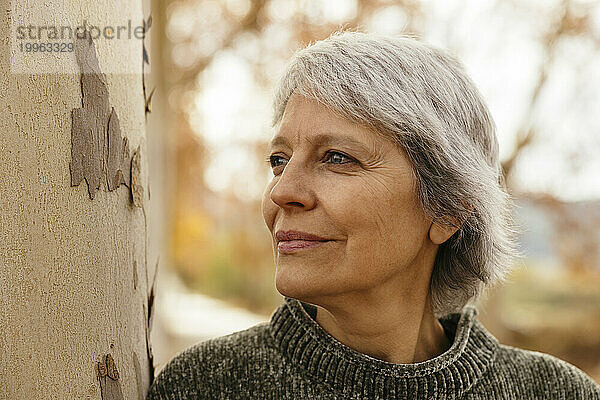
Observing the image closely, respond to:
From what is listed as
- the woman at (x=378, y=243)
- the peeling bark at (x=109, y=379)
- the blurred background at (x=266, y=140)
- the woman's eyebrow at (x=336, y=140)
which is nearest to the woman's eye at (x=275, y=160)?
the woman at (x=378, y=243)

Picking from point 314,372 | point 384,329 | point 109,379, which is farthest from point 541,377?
point 109,379

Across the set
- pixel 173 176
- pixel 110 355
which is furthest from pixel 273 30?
pixel 110 355

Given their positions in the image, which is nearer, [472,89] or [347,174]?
[347,174]

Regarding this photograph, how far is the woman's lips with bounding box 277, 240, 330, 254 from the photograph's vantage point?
1.19 metres

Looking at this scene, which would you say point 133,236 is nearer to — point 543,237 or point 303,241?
point 303,241

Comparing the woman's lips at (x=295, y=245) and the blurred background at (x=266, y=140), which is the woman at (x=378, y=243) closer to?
the woman's lips at (x=295, y=245)

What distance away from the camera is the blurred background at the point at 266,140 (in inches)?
164

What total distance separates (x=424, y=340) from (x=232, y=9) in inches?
175

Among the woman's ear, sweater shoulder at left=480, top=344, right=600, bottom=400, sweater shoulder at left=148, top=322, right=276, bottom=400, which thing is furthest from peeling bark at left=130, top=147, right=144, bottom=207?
sweater shoulder at left=480, top=344, right=600, bottom=400

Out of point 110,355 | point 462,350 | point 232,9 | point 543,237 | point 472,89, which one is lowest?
point 543,237

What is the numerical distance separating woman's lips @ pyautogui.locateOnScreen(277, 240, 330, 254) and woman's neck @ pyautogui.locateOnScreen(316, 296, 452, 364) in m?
0.16

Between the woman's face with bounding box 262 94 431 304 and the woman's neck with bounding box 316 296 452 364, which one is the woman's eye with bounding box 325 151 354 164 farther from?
the woman's neck with bounding box 316 296 452 364

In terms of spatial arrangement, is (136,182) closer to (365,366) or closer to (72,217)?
(72,217)

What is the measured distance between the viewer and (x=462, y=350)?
55.8 inches
